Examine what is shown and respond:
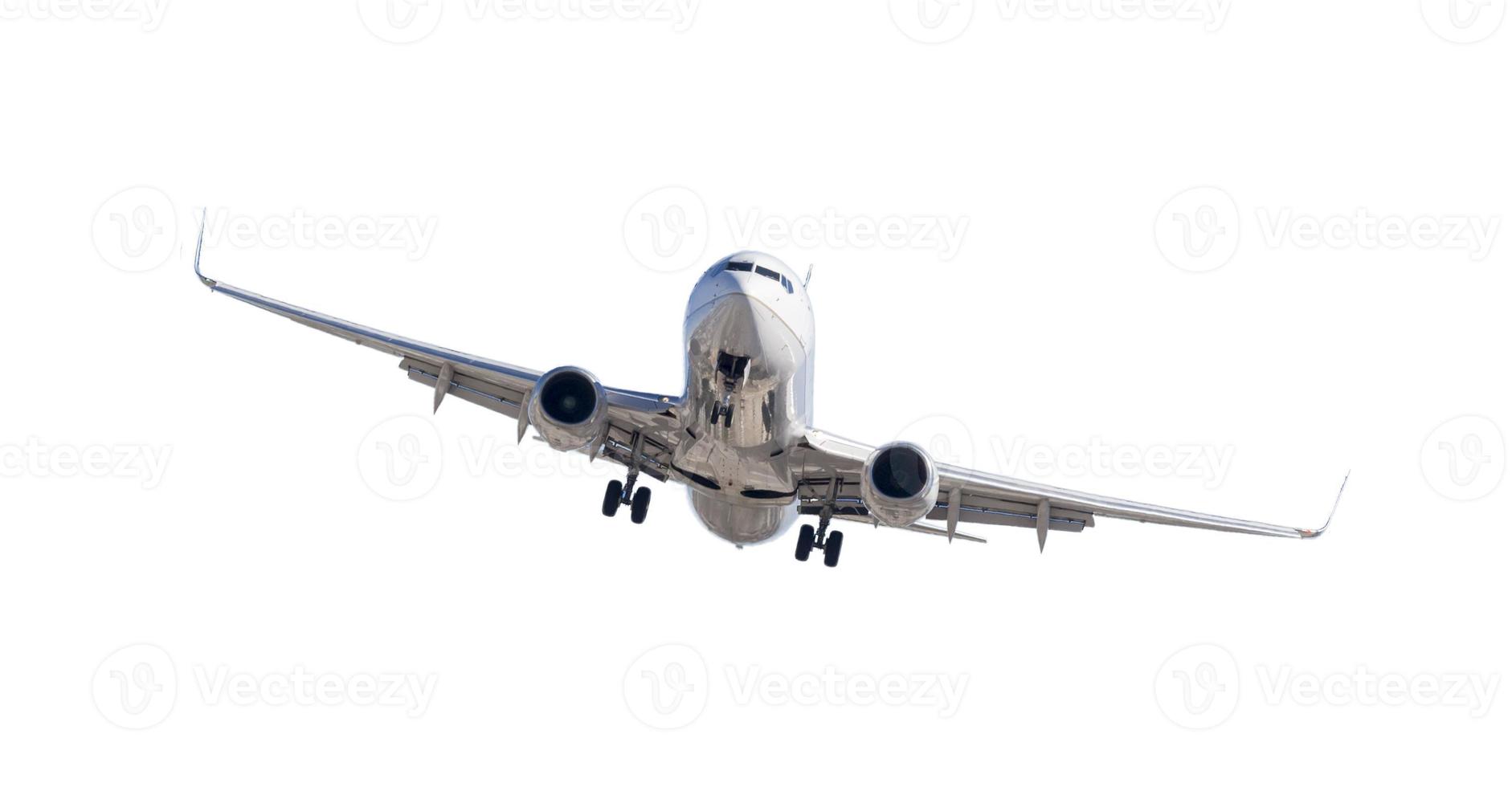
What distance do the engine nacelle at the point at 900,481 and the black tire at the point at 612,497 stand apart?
20.4 feet

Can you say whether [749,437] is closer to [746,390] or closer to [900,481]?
[746,390]

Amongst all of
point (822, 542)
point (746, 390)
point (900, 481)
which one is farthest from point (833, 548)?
point (746, 390)

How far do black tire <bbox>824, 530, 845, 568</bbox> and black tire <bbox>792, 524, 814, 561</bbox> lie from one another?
0.35m

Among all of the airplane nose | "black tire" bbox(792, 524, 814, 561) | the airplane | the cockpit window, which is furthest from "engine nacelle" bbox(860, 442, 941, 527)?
"black tire" bbox(792, 524, 814, 561)

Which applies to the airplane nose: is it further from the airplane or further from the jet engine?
the jet engine

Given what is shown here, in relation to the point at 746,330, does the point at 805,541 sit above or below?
below

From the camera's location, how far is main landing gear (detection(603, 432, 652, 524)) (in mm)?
36062

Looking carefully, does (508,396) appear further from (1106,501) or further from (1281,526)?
(1281,526)

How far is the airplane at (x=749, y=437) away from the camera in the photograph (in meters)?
30.6

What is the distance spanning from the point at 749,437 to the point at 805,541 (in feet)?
17.6

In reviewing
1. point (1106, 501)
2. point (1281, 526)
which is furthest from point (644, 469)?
point (1281, 526)

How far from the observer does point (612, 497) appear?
1427 inches

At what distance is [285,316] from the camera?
36.3 m

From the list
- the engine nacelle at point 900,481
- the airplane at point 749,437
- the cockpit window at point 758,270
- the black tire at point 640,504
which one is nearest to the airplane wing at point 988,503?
the airplane at point 749,437
